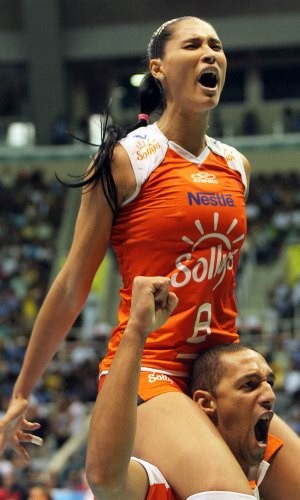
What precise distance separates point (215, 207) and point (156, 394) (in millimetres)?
725

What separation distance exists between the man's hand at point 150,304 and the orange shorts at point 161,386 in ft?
2.09

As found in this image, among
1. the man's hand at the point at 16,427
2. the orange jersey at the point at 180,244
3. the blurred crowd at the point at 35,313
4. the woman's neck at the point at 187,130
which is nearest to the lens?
the orange jersey at the point at 180,244

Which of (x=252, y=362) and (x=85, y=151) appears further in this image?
(x=85, y=151)

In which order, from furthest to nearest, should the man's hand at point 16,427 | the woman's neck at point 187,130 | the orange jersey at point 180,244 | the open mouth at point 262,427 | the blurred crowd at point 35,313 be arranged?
1. the blurred crowd at point 35,313
2. the woman's neck at point 187,130
3. the man's hand at point 16,427
4. the orange jersey at point 180,244
5. the open mouth at point 262,427

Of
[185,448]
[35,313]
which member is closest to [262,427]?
[185,448]

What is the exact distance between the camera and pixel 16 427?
4.23 meters

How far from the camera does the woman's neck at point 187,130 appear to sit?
4281mm

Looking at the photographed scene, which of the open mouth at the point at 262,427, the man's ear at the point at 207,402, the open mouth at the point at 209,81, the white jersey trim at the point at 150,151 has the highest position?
the open mouth at the point at 209,81

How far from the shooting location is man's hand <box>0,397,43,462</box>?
13.7ft

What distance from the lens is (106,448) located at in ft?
11.0

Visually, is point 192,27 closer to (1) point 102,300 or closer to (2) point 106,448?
(2) point 106,448

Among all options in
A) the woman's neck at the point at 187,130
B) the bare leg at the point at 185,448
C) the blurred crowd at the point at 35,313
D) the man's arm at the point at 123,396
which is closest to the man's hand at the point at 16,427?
the bare leg at the point at 185,448

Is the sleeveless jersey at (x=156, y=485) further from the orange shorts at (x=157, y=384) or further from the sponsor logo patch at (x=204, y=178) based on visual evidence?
the sponsor logo patch at (x=204, y=178)

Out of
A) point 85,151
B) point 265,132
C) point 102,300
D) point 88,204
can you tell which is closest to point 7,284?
point 102,300
